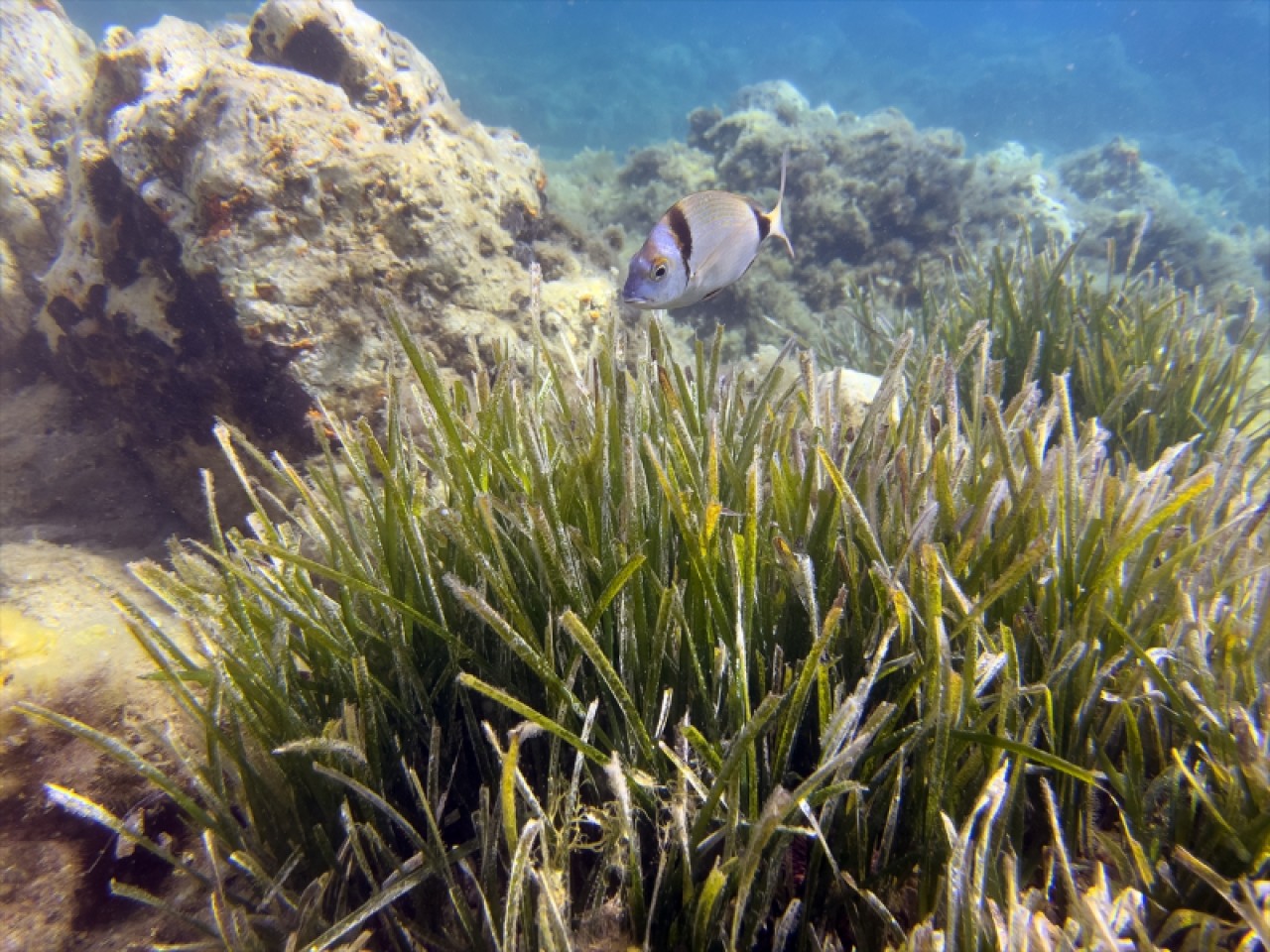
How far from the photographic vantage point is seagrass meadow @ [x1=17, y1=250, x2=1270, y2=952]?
3.71ft

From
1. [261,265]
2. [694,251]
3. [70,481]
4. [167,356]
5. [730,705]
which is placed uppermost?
[694,251]

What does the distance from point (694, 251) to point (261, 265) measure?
204 centimetres

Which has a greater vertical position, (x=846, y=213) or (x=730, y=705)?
(x=846, y=213)

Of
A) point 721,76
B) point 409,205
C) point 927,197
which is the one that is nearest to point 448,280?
point 409,205

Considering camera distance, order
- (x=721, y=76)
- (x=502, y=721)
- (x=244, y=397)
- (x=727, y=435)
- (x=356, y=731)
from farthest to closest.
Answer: (x=721, y=76), (x=244, y=397), (x=727, y=435), (x=502, y=721), (x=356, y=731)

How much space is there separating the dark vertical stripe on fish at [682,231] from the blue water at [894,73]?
2688cm

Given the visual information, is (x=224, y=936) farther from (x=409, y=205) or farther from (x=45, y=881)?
(x=409, y=205)

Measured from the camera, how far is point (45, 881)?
5.86 ft

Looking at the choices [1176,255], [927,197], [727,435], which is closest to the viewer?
[727,435]

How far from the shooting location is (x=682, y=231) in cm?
287

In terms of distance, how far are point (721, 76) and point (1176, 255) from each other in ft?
122

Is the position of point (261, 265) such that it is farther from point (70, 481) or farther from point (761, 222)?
point (761, 222)

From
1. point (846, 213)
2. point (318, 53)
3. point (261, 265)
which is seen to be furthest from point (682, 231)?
point (846, 213)

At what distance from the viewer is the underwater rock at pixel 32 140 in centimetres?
455
